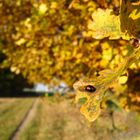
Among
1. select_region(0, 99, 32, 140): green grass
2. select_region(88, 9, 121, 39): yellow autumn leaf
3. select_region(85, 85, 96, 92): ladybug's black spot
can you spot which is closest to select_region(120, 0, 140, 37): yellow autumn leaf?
select_region(88, 9, 121, 39): yellow autumn leaf

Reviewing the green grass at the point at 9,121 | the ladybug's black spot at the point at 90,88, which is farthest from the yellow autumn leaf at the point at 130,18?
the green grass at the point at 9,121

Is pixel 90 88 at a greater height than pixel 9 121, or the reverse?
pixel 90 88

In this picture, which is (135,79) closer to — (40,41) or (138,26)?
(40,41)

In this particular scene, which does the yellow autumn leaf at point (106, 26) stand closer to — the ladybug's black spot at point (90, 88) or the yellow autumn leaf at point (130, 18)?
the yellow autumn leaf at point (130, 18)

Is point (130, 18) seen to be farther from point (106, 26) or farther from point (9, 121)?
point (9, 121)

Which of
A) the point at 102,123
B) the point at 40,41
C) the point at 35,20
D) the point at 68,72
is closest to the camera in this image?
the point at 35,20

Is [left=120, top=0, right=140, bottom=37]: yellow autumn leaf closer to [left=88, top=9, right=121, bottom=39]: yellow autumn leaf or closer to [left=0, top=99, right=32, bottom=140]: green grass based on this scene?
[left=88, top=9, right=121, bottom=39]: yellow autumn leaf

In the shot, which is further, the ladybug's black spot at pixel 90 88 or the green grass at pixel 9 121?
the green grass at pixel 9 121

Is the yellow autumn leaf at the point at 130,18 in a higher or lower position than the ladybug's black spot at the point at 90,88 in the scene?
higher

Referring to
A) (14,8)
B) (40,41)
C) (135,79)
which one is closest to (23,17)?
(14,8)

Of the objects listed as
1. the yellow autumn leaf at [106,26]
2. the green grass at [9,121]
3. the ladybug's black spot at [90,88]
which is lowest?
the green grass at [9,121]

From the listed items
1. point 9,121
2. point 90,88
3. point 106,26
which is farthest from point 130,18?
point 9,121
